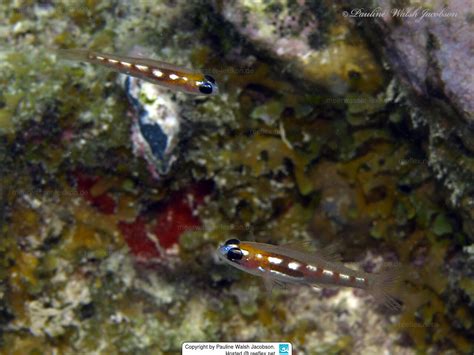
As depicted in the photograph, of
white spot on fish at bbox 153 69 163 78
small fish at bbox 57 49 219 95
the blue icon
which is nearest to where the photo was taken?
small fish at bbox 57 49 219 95

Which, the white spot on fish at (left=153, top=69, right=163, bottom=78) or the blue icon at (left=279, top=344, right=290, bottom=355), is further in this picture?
the blue icon at (left=279, top=344, right=290, bottom=355)

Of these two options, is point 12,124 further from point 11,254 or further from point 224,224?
point 224,224

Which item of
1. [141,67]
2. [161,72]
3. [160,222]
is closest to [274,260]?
[161,72]

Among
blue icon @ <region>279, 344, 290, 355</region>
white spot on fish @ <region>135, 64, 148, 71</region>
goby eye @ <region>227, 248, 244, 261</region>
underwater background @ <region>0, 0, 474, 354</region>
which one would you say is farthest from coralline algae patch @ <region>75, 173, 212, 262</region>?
white spot on fish @ <region>135, 64, 148, 71</region>

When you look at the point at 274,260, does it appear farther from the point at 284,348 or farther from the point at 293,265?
the point at 284,348

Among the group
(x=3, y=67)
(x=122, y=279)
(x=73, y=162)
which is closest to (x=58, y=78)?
(x=3, y=67)

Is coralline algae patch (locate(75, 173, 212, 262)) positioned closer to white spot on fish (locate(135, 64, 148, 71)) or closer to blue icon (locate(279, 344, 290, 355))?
blue icon (locate(279, 344, 290, 355))
